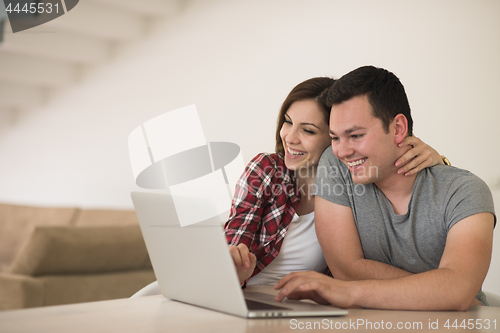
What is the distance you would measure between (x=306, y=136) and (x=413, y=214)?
435 millimetres

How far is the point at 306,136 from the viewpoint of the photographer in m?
1.37

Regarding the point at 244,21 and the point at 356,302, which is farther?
the point at 244,21

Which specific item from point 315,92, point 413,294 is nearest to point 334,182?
point 315,92

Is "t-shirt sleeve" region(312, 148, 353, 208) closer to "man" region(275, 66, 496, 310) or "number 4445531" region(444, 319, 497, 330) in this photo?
"man" region(275, 66, 496, 310)

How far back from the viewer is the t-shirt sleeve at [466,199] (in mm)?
933

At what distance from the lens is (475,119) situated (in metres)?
2.46

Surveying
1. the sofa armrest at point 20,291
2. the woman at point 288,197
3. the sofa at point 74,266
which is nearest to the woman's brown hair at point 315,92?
the woman at point 288,197

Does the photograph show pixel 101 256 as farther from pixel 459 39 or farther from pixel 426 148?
pixel 459 39

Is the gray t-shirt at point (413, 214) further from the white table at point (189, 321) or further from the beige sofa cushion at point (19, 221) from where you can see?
the beige sofa cushion at point (19, 221)

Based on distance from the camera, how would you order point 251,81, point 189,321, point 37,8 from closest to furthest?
point 189,321 → point 37,8 → point 251,81

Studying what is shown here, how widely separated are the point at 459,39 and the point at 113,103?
129 inches

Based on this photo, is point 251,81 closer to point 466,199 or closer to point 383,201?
point 383,201

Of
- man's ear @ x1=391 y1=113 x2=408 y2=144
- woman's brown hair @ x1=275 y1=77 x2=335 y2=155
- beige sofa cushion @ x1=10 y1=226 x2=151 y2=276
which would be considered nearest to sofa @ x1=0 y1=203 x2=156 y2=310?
beige sofa cushion @ x1=10 y1=226 x2=151 y2=276

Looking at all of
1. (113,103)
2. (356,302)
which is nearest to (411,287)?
(356,302)
